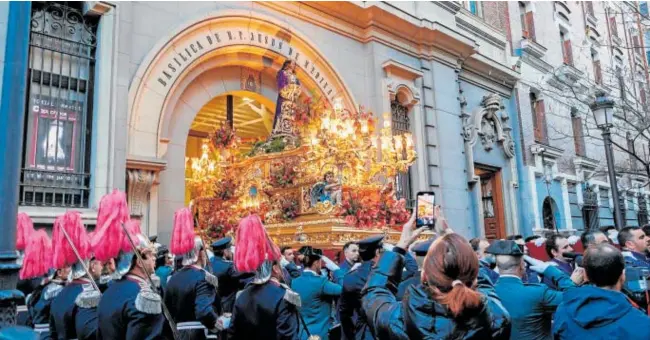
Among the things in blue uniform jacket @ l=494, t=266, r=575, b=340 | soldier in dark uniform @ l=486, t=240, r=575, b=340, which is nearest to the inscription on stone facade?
soldier in dark uniform @ l=486, t=240, r=575, b=340

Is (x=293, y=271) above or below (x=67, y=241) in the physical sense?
below

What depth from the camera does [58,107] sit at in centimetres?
878

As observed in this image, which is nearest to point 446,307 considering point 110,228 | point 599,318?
point 599,318

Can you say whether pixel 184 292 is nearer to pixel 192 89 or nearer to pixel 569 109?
pixel 192 89

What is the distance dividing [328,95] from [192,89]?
12.0 feet

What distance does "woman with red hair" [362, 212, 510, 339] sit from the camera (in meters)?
2.20

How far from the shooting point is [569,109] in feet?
76.5

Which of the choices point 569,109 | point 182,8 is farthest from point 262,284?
point 569,109

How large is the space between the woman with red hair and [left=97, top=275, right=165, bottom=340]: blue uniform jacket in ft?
5.51

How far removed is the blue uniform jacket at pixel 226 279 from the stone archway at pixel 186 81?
11.8 feet

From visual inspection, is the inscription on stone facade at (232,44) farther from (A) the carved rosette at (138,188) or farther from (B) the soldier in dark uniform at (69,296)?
(B) the soldier in dark uniform at (69,296)

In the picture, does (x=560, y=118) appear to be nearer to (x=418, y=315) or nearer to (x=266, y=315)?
(x=266, y=315)

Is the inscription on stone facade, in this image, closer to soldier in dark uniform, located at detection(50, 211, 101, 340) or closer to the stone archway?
the stone archway

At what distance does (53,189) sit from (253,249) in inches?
218
